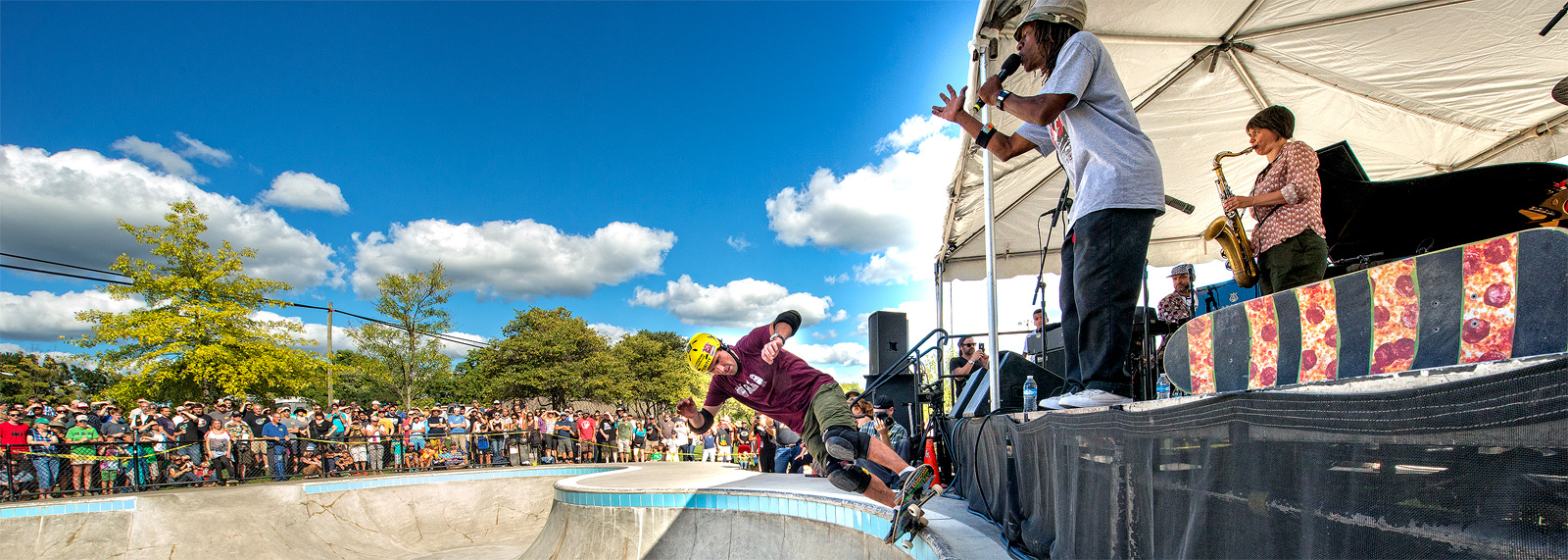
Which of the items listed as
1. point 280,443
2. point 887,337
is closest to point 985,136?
point 887,337

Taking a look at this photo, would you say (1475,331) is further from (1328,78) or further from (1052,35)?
(1328,78)

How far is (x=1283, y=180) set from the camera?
290cm

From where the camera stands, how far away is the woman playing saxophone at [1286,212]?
9.06 ft

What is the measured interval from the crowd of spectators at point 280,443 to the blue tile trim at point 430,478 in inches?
61.3

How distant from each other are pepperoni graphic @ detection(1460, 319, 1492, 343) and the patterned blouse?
177 cm

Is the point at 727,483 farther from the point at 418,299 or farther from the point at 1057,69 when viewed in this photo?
the point at 418,299

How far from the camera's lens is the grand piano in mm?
3020

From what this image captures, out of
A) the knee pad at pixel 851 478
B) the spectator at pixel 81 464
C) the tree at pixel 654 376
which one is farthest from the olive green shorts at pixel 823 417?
the tree at pixel 654 376

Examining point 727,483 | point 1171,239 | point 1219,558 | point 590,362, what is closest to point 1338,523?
point 1219,558

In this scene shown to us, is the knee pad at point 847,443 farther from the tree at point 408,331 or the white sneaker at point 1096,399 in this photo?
the tree at point 408,331

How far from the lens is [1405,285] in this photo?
137 cm

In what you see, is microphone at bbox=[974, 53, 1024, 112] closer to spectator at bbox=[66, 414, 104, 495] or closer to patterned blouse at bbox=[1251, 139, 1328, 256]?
patterned blouse at bbox=[1251, 139, 1328, 256]

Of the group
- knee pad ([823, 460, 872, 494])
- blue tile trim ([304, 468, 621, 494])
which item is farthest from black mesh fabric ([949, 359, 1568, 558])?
blue tile trim ([304, 468, 621, 494])

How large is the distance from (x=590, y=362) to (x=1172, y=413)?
161ft
